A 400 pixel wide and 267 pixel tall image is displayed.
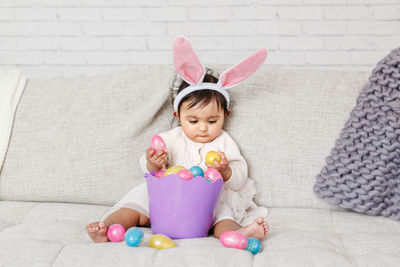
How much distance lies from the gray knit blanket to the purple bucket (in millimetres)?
384

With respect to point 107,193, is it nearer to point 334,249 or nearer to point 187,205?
point 187,205

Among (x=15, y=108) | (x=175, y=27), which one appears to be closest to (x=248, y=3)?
(x=175, y=27)

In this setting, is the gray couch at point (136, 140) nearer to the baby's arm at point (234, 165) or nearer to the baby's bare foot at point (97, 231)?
the baby's arm at point (234, 165)

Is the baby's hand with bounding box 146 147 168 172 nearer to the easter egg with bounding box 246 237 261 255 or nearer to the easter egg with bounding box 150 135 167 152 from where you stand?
the easter egg with bounding box 150 135 167 152

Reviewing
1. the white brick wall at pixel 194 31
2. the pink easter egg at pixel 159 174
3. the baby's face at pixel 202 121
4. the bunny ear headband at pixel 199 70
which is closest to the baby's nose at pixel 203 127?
the baby's face at pixel 202 121

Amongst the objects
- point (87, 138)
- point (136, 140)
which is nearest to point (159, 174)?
point (136, 140)

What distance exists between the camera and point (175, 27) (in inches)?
99.3

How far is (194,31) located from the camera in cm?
252

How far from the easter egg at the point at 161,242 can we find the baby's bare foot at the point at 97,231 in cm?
14

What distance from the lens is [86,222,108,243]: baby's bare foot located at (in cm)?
128

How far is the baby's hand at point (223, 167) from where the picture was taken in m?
1.42

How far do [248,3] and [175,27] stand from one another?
15.5 inches

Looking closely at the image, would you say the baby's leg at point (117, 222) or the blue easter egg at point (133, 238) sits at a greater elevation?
the blue easter egg at point (133, 238)

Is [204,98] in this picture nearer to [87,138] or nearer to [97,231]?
[87,138]
